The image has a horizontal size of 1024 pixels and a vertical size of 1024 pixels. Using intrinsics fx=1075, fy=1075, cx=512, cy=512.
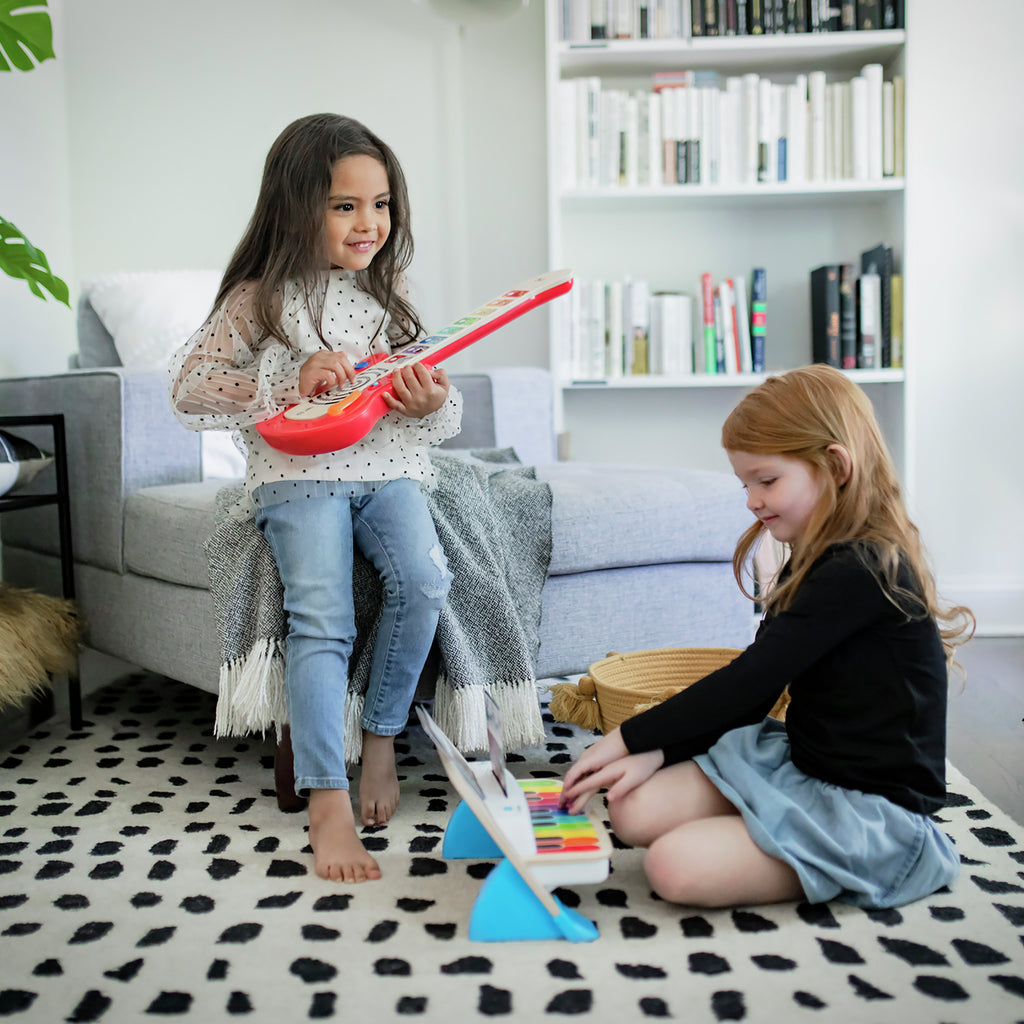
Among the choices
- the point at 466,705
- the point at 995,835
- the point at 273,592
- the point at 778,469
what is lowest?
the point at 995,835

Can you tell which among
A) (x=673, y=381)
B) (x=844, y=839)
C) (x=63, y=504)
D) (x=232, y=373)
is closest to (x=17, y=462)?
(x=63, y=504)

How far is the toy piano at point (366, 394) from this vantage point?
1174 millimetres

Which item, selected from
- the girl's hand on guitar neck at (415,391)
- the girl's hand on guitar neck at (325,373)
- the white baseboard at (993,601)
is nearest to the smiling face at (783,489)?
the girl's hand on guitar neck at (415,391)

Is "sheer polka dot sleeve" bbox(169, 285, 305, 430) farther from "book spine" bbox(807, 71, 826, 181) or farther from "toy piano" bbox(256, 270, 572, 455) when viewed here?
"book spine" bbox(807, 71, 826, 181)

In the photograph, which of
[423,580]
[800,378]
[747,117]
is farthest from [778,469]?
[747,117]

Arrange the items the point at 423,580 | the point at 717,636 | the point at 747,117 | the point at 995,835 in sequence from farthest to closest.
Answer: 1. the point at 747,117
2. the point at 717,636
3. the point at 423,580
4. the point at 995,835

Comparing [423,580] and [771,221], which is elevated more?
[771,221]

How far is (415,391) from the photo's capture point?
122cm

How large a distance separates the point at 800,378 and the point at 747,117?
1466mm

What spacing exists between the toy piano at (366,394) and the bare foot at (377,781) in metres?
0.36

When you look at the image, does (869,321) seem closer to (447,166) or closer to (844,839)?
(447,166)

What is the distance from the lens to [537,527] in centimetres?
153

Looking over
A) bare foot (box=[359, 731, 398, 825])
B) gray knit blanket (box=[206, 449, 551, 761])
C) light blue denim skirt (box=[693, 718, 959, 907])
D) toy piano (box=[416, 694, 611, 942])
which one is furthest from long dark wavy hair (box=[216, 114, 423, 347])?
light blue denim skirt (box=[693, 718, 959, 907])

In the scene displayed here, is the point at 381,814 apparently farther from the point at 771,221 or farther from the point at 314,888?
the point at 771,221
